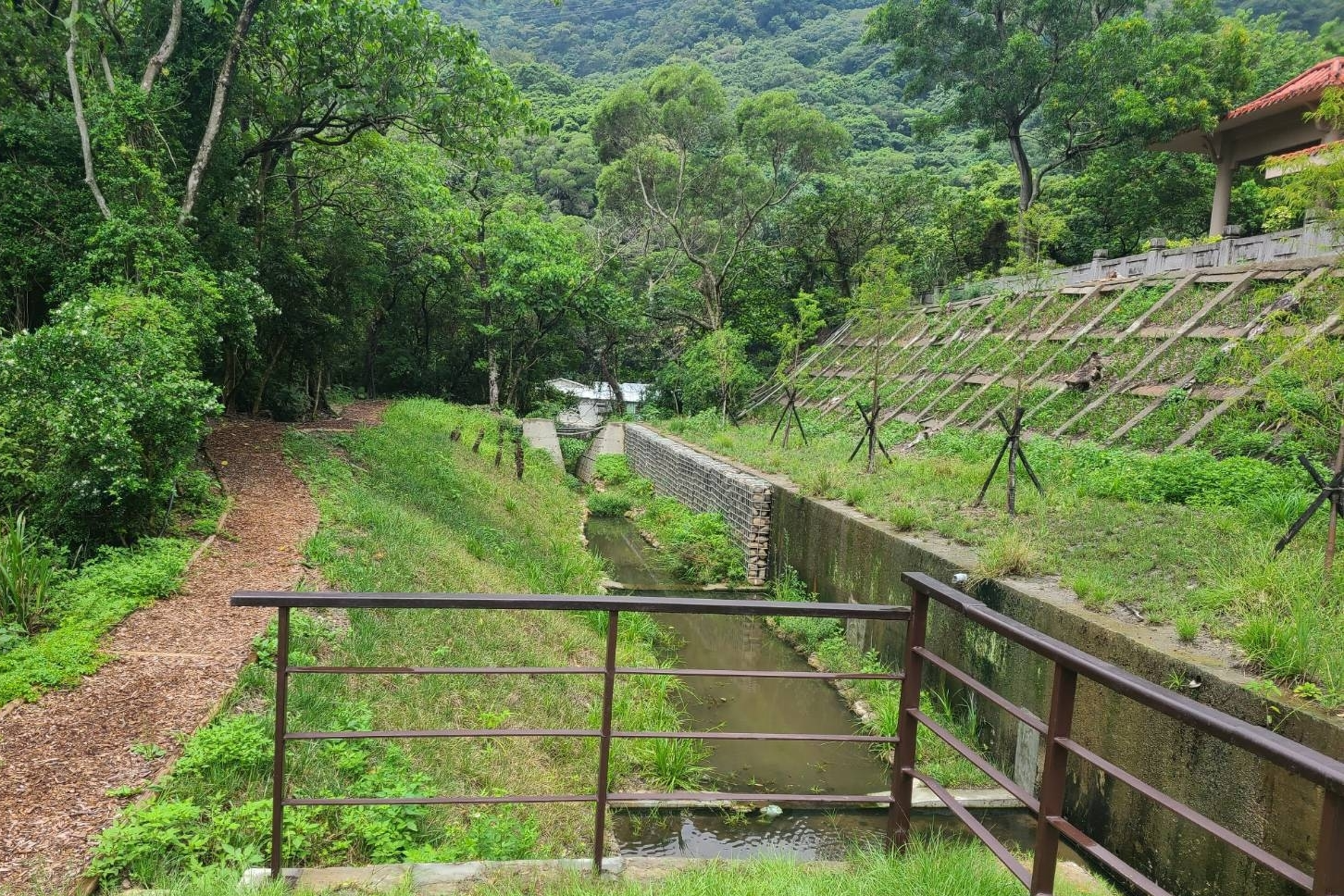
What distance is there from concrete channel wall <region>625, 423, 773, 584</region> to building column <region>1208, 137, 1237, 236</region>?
12.0 m

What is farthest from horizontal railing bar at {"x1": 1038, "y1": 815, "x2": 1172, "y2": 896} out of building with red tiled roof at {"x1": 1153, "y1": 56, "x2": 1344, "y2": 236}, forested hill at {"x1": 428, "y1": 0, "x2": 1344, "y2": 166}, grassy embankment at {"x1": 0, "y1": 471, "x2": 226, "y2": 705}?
forested hill at {"x1": 428, "y1": 0, "x2": 1344, "y2": 166}

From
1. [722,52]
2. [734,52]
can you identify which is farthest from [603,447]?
[722,52]

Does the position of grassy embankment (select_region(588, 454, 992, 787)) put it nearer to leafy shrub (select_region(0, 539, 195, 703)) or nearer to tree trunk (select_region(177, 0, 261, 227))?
leafy shrub (select_region(0, 539, 195, 703))

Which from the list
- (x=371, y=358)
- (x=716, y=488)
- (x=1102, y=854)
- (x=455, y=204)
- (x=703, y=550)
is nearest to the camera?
(x=1102, y=854)

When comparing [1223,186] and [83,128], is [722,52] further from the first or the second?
[83,128]

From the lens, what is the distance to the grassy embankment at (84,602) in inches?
168

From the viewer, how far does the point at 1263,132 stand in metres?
16.3

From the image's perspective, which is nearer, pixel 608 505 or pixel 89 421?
pixel 89 421

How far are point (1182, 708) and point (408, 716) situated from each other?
441 cm

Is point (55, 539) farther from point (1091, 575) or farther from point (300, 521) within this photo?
point (1091, 575)

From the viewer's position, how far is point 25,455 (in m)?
5.87

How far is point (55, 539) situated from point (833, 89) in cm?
4996

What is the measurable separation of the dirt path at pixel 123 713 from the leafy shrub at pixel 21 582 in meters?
0.48

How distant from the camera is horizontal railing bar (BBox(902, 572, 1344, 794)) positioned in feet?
4.30
